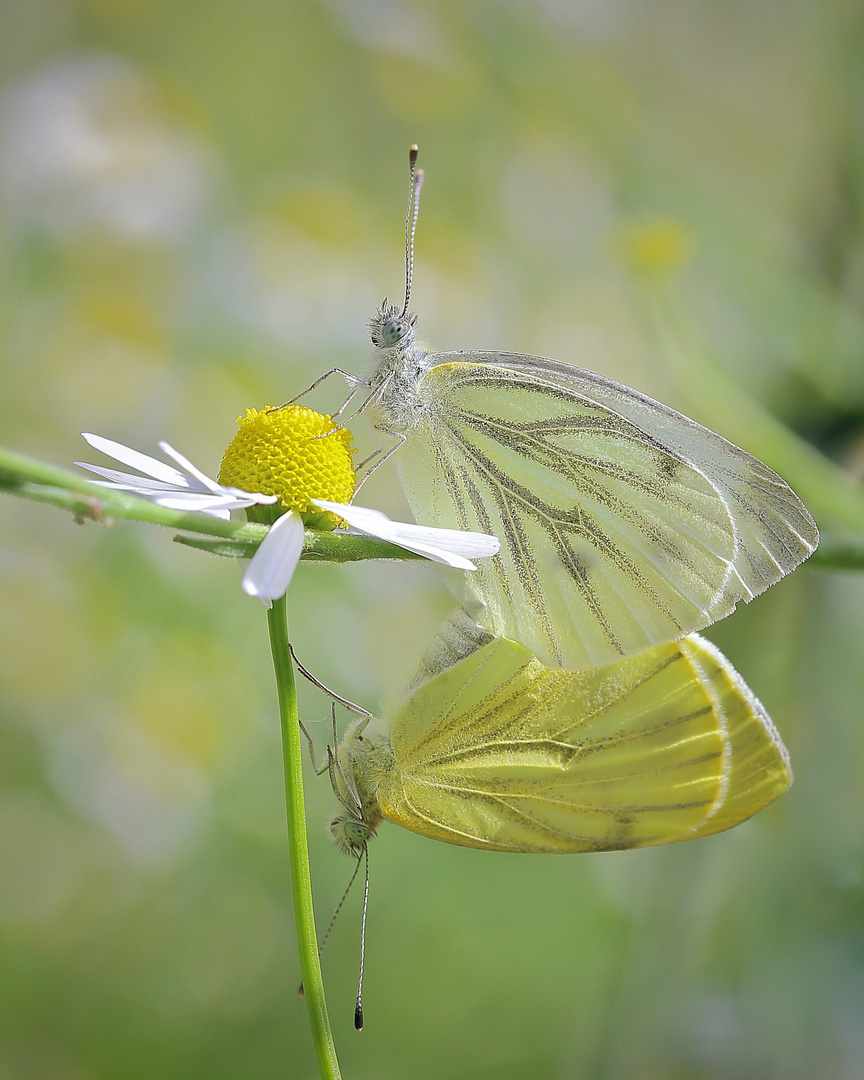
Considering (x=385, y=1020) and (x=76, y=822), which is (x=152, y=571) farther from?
(x=385, y=1020)

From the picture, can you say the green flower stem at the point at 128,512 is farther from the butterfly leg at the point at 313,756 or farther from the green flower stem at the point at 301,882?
the butterfly leg at the point at 313,756

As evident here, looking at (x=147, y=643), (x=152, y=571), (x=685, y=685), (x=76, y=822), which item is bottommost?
(x=685, y=685)

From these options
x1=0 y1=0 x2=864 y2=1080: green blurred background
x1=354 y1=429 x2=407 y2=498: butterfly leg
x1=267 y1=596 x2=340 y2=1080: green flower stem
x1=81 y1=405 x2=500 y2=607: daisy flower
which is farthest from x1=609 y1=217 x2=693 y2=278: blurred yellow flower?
x1=267 y1=596 x2=340 y2=1080: green flower stem

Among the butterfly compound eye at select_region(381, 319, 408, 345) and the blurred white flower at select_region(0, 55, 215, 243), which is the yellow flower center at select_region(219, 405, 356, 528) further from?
the blurred white flower at select_region(0, 55, 215, 243)

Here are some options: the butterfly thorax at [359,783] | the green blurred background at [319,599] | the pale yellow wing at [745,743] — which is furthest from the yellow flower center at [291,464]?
the green blurred background at [319,599]

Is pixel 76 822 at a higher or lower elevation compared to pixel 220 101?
lower

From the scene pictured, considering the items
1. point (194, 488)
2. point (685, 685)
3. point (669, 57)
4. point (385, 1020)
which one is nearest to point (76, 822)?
point (385, 1020)
